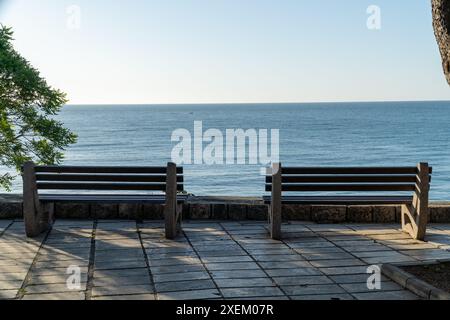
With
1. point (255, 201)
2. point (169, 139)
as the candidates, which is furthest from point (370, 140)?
point (255, 201)

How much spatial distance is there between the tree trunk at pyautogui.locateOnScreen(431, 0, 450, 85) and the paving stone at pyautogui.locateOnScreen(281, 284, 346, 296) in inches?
85.0

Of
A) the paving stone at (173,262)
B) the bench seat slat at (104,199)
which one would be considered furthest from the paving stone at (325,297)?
the bench seat slat at (104,199)

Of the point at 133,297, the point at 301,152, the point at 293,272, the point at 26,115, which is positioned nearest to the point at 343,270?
the point at 293,272

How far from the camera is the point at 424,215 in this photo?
7691 millimetres

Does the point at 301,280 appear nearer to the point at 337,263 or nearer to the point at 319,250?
the point at 337,263

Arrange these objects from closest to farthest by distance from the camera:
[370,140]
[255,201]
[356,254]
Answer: [356,254]
[255,201]
[370,140]

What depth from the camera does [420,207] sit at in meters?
7.71

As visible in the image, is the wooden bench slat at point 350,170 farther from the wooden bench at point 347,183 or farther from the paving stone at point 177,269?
the paving stone at point 177,269

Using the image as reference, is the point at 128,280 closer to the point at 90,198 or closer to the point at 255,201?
the point at 90,198

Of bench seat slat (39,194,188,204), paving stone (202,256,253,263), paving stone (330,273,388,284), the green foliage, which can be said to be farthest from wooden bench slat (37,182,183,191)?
the green foliage

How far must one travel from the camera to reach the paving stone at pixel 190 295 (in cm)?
518

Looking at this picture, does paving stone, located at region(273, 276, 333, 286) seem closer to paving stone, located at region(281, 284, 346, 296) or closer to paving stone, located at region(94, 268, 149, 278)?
paving stone, located at region(281, 284, 346, 296)
